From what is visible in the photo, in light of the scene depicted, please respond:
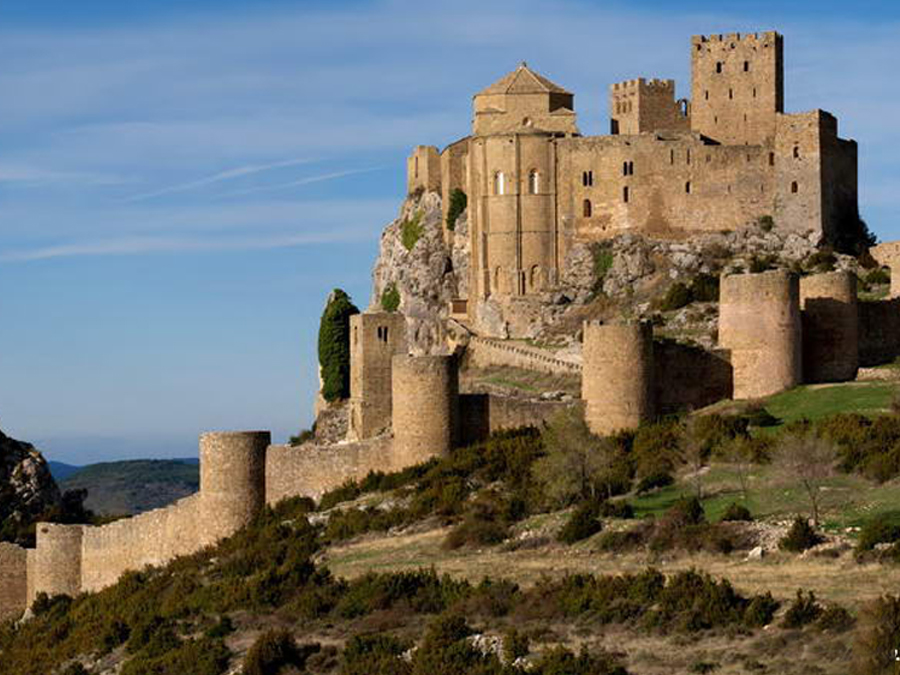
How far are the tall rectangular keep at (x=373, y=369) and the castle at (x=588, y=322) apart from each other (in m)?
0.04

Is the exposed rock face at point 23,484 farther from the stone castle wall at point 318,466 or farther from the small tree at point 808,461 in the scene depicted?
the small tree at point 808,461

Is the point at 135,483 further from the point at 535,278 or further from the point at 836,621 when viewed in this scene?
the point at 836,621

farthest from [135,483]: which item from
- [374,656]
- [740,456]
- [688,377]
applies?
[374,656]

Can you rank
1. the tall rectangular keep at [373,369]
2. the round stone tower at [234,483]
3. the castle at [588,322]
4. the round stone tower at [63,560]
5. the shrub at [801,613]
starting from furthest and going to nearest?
the round stone tower at [63,560], the tall rectangular keep at [373,369], the round stone tower at [234,483], the castle at [588,322], the shrub at [801,613]

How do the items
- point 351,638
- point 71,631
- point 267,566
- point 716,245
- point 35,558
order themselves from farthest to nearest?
point 716,245, point 35,558, point 71,631, point 267,566, point 351,638

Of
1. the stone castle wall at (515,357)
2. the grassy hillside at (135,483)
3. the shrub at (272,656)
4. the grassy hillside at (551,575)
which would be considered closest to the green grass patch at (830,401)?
the grassy hillside at (551,575)

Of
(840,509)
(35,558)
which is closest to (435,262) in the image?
(35,558)

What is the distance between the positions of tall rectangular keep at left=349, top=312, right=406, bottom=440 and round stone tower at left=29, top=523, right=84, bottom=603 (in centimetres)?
652

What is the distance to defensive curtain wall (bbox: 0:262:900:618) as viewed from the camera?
4584 centimetres

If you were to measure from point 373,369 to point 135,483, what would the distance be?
96069 millimetres

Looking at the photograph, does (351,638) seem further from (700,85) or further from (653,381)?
(700,85)

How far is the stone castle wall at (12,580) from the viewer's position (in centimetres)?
5312

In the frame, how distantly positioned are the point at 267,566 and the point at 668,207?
25.8m

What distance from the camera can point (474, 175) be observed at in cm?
6762
